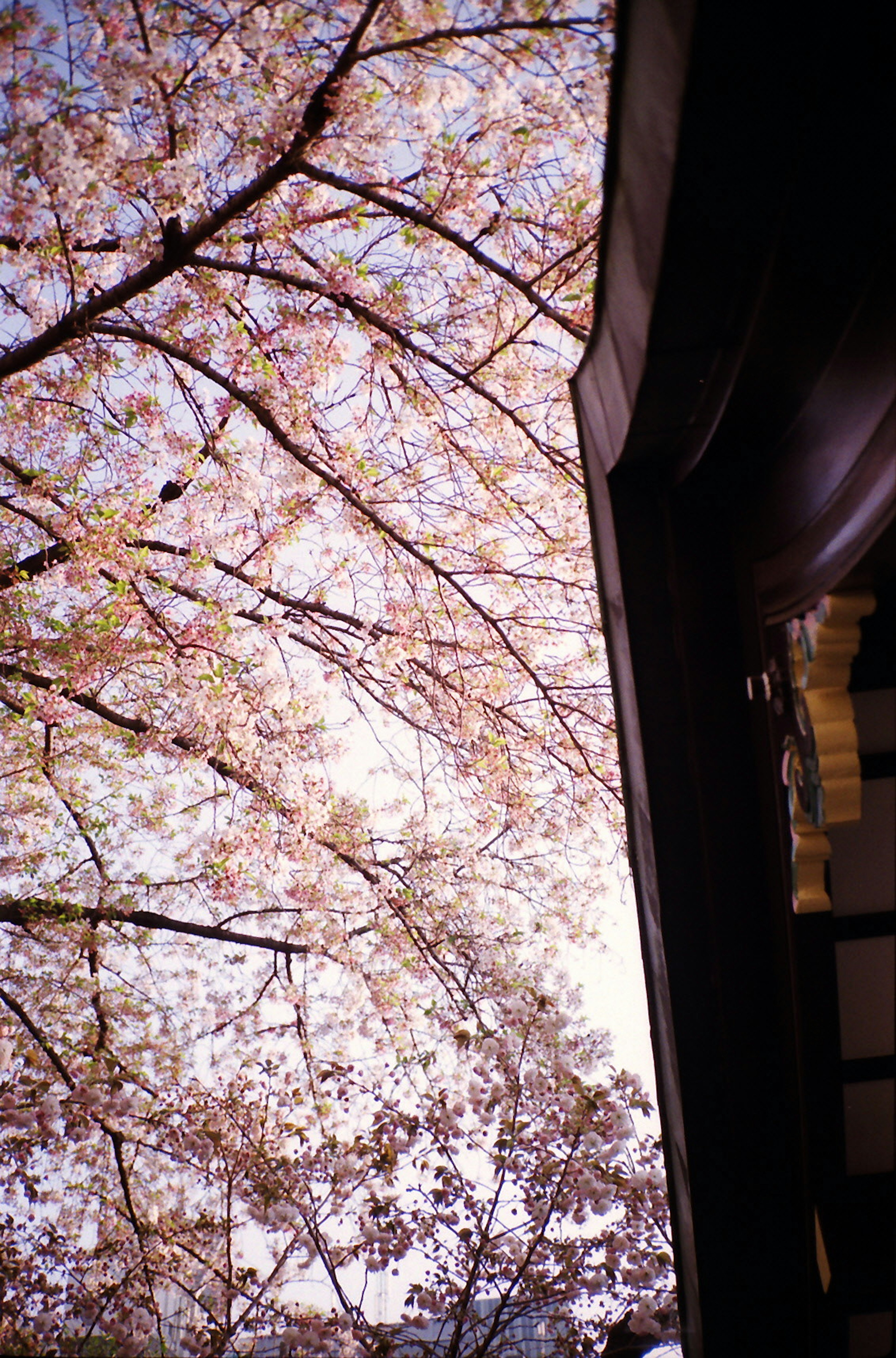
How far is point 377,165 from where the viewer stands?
3.86 metres

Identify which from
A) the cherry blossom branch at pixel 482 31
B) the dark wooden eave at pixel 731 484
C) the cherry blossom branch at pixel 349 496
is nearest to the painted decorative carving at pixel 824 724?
the dark wooden eave at pixel 731 484

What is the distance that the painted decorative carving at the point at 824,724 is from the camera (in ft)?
4.66

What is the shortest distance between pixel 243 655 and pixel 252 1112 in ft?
11.2

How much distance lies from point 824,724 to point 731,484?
0.67 meters

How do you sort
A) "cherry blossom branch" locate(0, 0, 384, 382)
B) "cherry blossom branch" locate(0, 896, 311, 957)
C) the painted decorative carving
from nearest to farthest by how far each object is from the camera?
the painted decorative carving
"cherry blossom branch" locate(0, 0, 384, 382)
"cherry blossom branch" locate(0, 896, 311, 957)

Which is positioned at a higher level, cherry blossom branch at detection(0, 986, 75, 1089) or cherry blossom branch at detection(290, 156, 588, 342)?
cherry blossom branch at detection(290, 156, 588, 342)

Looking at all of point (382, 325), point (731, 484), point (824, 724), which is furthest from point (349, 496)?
point (824, 724)

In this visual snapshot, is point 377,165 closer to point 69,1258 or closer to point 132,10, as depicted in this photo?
point 132,10

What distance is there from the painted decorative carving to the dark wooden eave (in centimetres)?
7

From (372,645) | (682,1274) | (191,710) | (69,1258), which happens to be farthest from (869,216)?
(69,1258)

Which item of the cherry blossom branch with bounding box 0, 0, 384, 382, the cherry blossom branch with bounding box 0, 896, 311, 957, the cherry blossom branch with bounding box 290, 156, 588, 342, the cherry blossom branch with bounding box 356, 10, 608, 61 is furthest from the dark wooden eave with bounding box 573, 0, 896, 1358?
the cherry blossom branch with bounding box 0, 896, 311, 957

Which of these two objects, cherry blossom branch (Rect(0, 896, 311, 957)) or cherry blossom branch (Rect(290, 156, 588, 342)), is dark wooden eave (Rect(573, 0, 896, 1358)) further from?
cherry blossom branch (Rect(0, 896, 311, 957))

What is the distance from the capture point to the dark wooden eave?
103 centimetres

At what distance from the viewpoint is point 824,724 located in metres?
1.49
